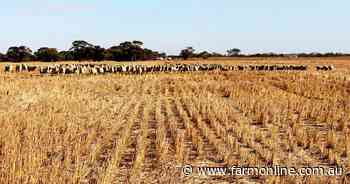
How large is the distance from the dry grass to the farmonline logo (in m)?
0.24

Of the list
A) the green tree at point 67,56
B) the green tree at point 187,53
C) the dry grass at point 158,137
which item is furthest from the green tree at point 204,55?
the dry grass at point 158,137

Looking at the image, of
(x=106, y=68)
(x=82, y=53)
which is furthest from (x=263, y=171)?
(x=82, y=53)

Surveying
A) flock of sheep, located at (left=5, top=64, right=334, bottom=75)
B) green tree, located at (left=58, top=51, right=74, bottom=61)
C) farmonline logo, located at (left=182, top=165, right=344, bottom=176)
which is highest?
green tree, located at (left=58, top=51, right=74, bottom=61)

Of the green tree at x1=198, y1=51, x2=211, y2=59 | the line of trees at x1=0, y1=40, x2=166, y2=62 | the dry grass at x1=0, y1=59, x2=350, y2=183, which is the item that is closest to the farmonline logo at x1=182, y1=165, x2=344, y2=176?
the dry grass at x1=0, y1=59, x2=350, y2=183

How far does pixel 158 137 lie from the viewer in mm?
10109

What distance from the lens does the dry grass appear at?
7.30 metres

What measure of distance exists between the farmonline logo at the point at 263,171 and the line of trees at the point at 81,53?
7882cm

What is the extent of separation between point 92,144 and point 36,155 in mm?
1650

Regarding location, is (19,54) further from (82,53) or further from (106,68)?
(106,68)

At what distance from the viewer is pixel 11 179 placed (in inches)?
248

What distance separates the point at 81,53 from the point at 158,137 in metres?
79.8

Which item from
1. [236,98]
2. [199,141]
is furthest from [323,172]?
[236,98]

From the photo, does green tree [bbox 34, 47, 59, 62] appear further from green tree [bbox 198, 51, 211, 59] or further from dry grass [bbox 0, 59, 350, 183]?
dry grass [bbox 0, 59, 350, 183]

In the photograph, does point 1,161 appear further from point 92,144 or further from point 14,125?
point 14,125
